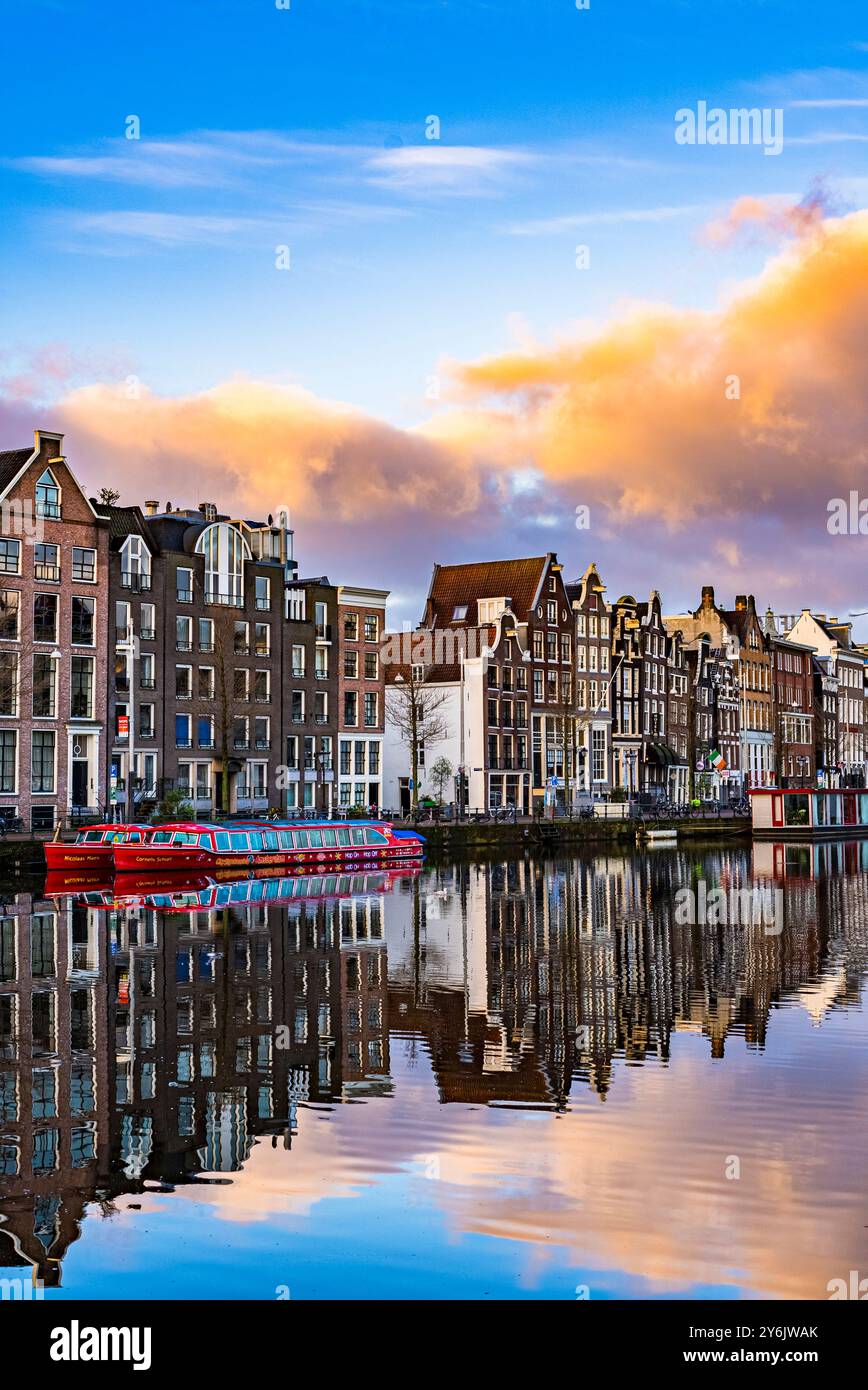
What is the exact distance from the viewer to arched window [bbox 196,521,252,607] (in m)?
83.4

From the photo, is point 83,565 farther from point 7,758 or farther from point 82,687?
point 7,758

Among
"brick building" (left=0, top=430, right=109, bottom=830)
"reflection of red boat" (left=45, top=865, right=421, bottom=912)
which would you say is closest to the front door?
"brick building" (left=0, top=430, right=109, bottom=830)

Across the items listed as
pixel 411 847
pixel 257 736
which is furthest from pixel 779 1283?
pixel 257 736

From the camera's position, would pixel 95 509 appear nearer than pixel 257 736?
Yes

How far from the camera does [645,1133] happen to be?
16.9 m

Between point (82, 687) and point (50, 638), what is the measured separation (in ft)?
10.2

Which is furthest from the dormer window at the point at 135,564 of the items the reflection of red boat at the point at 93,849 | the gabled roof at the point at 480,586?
the gabled roof at the point at 480,586

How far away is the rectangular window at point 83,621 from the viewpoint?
74.3 metres

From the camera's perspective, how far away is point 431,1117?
694 inches

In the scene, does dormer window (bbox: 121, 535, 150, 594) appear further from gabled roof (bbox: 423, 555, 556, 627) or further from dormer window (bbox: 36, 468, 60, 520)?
gabled roof (bbox: 423, 555, 556, 627)

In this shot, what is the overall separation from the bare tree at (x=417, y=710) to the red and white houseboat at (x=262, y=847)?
2561 cm

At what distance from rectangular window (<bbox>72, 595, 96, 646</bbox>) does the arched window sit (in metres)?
9.14
